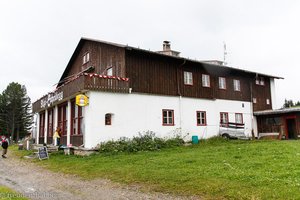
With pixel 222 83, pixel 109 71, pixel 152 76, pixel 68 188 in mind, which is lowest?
pixel 68 188

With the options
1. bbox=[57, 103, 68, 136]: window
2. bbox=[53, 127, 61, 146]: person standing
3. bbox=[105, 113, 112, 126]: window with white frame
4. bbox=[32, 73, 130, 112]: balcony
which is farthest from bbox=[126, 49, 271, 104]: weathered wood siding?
bbox=[53, 127, 61, 146]: person standing

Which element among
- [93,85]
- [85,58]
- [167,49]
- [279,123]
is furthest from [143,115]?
[279,123]

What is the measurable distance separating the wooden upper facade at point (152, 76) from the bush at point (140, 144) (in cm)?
331

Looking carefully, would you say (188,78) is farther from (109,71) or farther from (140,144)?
(140,144)

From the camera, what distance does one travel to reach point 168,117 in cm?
2136

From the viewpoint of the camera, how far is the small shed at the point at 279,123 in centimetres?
2581

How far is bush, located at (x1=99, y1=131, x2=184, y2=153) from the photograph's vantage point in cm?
1725

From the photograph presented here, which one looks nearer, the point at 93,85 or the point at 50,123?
the point at 93,85

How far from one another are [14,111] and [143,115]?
42.0 metres

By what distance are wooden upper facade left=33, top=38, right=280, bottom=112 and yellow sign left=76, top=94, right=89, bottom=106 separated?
45 cm

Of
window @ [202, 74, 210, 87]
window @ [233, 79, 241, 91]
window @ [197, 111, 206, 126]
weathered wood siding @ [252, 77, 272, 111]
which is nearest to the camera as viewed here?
window @ [197, 111, 206, 126]

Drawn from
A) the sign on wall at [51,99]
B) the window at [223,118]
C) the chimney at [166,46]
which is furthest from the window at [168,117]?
the chimney at [166,46]

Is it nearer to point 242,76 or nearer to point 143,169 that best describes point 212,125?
point 242,76

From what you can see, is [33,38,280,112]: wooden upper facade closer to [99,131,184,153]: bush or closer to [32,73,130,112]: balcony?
[32,73,130,112]: balcony
